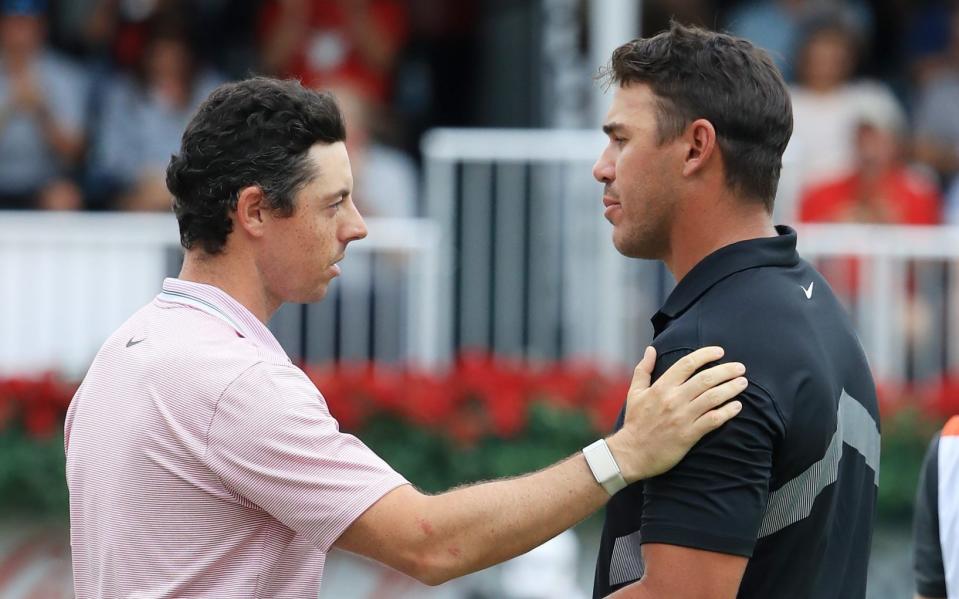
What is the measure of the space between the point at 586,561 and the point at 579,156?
5.81 feet

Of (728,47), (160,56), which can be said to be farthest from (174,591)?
(160,56)

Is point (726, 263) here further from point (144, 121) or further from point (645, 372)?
point (144, 121)

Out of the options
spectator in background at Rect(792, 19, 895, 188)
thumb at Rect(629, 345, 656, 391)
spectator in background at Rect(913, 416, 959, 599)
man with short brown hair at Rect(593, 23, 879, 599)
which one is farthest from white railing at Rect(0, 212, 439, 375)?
thumb at Rect(629, 345, 656, 391)

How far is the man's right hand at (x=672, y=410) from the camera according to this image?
247 cm

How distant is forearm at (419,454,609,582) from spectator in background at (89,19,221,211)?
5338 millimetres

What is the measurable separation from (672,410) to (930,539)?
1015mm

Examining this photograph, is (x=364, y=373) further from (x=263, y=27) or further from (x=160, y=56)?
(x=263, y=27)

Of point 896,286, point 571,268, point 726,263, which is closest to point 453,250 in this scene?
point 571,268

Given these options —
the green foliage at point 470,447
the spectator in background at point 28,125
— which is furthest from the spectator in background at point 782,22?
the spectator in background at point 28,125

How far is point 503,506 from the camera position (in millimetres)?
2691

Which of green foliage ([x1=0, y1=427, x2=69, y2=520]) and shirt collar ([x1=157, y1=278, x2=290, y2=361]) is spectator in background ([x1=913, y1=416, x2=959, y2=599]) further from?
green foliage ([x1=0, y1=427, x2=69, y2=520])

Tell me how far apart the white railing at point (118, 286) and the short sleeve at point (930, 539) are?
3577mm

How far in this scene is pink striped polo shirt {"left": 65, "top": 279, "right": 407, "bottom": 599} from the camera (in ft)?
8.68

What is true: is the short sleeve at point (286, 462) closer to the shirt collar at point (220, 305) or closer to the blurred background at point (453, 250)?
the shirt collar at point (220, 305)
